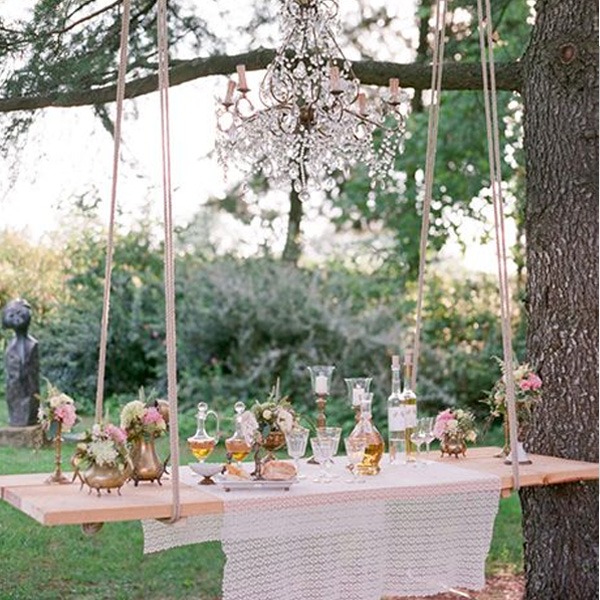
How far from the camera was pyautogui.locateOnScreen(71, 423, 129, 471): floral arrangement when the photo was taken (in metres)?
2.75

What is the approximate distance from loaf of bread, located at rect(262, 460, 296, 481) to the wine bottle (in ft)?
1.67

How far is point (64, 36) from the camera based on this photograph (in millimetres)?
4340

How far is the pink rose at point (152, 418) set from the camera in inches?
116

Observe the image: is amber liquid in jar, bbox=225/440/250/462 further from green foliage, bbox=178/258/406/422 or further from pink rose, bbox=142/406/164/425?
green foliage, bbox=178/258/406/422

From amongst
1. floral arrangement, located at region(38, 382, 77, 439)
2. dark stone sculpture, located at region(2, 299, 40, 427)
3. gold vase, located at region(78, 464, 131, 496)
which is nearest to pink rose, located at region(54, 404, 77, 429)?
floral arrangement, located at region(38, 382, 77, 439)

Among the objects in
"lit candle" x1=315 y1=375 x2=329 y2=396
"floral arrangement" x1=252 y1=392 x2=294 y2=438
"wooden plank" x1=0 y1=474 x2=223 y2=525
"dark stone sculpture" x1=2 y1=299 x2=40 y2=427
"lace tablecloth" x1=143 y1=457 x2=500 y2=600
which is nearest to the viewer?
"wooden plank" x1=0 y1=474 x2=223 y2=525

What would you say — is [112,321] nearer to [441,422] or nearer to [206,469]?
[441,422]

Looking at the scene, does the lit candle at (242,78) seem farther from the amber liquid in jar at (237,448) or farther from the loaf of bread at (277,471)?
the loaf of bread at (277,471)

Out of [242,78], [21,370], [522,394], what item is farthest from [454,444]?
[21,370]

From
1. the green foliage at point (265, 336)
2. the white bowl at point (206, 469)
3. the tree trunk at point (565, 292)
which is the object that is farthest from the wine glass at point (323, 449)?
the green foliage at point (265, 336)

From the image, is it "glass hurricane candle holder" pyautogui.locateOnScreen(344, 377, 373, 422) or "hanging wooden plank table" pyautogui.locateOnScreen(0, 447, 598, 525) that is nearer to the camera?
"hanging wooden plank table" pyautogui.locateOnScreen(0, 447, 598, 525)

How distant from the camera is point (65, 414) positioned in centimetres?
303

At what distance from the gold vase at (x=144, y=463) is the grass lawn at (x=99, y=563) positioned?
199cm

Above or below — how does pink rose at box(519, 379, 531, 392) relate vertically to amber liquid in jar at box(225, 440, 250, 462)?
above
